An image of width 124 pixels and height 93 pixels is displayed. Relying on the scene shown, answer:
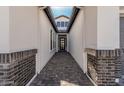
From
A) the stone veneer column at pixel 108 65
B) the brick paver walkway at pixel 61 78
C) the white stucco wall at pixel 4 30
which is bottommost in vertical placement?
the brick paver walkway at pixel 61 78

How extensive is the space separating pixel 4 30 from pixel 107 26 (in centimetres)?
299

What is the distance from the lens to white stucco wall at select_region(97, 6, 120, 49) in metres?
5.05

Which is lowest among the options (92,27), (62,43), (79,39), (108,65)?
(108,65)

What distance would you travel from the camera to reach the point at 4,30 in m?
3.59

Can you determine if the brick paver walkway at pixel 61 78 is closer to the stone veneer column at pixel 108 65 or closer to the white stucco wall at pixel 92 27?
the stone veneer column at pixel 108 65

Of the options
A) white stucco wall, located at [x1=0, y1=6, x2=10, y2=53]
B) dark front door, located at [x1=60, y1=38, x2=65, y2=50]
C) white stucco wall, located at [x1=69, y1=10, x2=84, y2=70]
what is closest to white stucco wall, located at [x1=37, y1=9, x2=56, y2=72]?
white stucco wall, located at [x1=69, y1=10, x2=84, y2=70]

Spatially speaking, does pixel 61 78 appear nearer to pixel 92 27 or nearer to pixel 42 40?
pixel 92 27

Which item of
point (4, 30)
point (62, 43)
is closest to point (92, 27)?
point (4, 30)

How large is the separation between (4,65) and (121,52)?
10.7 ft

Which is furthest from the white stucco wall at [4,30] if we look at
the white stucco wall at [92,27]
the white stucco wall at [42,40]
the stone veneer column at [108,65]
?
the white stucco wall at [42,40]

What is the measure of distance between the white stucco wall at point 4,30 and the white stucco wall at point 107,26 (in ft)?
8.87

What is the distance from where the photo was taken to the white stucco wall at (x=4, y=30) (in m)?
3.54

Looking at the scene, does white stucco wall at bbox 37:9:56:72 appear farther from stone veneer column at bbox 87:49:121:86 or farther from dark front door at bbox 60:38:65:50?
dark front door at bbox 60:38:65:50
